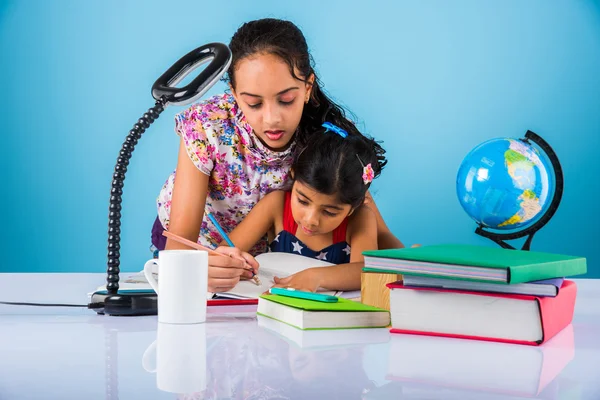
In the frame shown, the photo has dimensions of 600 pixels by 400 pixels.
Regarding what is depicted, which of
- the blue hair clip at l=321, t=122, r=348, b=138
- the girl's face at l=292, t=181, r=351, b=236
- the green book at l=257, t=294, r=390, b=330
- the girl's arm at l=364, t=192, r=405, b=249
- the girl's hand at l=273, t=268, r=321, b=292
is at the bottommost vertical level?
the green book at l=257, t=294, r=390, b=330

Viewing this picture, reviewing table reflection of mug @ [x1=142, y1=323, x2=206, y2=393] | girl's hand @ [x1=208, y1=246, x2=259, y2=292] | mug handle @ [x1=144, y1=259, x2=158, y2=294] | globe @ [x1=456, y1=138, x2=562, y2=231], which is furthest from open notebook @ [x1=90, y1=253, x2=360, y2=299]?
globe @ [x1=456, y1=138, x2=562, y2=231]

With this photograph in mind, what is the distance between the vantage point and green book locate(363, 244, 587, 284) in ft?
3.04

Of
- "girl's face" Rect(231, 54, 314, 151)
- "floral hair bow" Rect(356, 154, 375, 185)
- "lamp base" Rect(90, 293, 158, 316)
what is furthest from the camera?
"floral hair bow" Rect(356, 154, 375, 185)

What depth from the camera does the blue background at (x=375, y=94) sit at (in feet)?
13.8

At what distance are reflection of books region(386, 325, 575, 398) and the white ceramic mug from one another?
27 centimetres

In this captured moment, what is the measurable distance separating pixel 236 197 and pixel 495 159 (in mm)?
791

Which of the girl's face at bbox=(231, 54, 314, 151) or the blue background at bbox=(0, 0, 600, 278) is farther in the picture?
the blue background at bbox=(0, 0, 600, 278)

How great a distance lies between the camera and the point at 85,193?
168 inches

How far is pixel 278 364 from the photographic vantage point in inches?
32.4

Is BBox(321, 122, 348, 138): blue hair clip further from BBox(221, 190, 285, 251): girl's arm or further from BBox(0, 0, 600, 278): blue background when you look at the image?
BBox(0, 0, 600, 278): blue background

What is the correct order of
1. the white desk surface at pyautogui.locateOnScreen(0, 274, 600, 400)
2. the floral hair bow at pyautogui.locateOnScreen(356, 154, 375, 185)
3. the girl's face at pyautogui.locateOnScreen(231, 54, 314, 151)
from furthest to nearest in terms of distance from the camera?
the floral hair bow at pyautogui.locateOnScreen(356, 154, 375, 185) → the girl's face at pyautogui.locateOnScreen(231, 54, 314, 151) → the white desk surface at pyautogui.locateOnScreen(0, 274, 600, 400)

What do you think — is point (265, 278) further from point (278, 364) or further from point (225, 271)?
point (278, 364)

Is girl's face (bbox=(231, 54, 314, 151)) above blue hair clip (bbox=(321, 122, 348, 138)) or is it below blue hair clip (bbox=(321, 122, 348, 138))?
above

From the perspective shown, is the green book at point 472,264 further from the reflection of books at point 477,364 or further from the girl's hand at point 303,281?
the girl's hand at point 303,281
